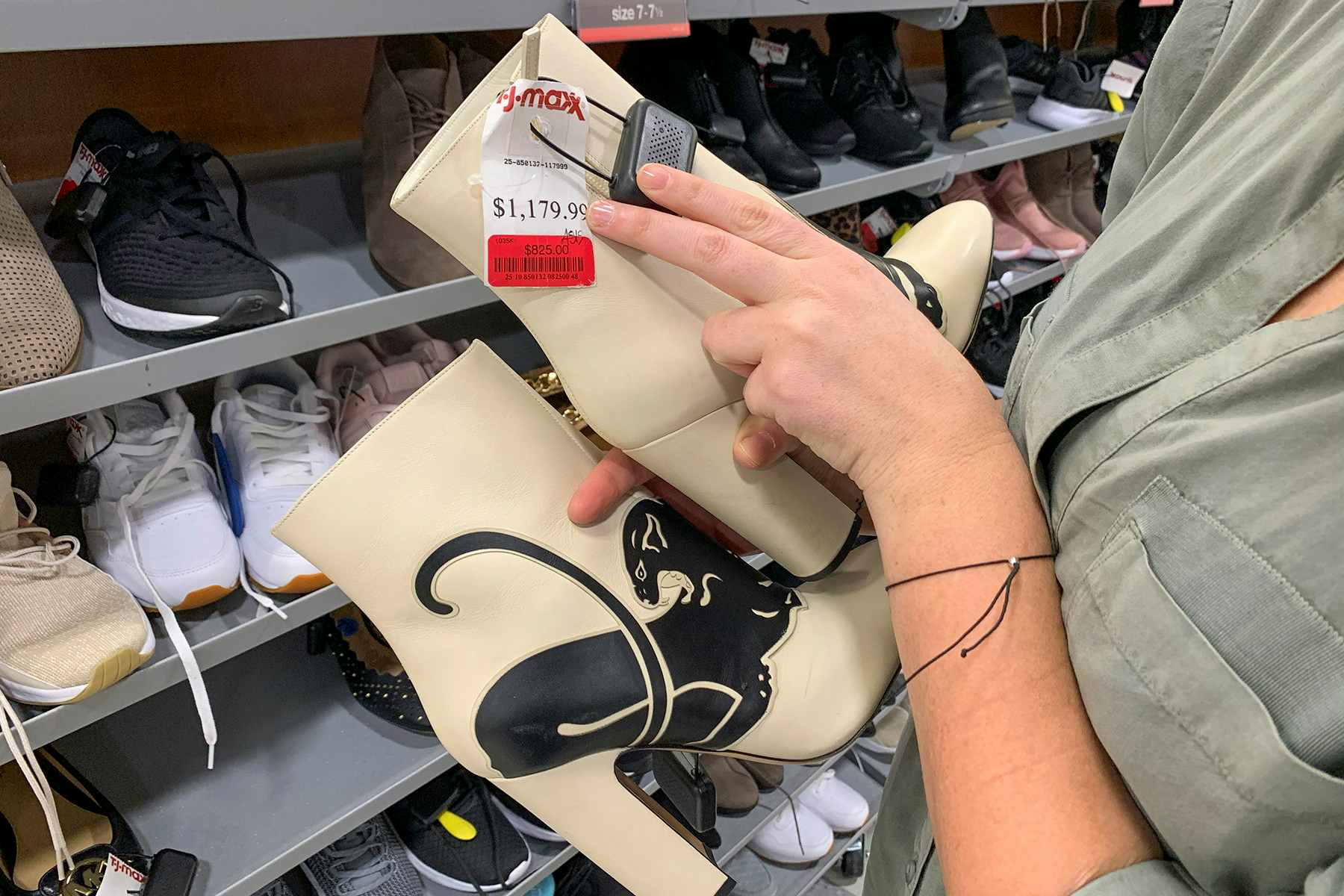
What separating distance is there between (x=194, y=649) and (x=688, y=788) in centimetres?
45

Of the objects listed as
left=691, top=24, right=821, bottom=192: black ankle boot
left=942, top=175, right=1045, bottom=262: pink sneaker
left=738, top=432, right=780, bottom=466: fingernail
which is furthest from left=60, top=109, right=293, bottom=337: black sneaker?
left=942, top=175, right=1045, bottom=262: pink sneaker

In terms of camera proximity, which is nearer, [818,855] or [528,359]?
[528,359]

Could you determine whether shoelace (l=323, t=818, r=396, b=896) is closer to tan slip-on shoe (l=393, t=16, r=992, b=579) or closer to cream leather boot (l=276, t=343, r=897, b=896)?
cream leather boot (l=276, t=343, r=897, b=896)

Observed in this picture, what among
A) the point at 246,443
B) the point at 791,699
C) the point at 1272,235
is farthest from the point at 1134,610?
the point at 246,443

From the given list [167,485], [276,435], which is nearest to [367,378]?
[276,435]

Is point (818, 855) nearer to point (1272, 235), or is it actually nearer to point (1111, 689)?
point (1111, 689)

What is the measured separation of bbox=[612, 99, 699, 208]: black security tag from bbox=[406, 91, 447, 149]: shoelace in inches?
16.5

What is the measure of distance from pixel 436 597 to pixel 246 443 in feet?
1.38

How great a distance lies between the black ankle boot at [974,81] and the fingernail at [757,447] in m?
1.01

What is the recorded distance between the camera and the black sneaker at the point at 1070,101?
1558 millimetres

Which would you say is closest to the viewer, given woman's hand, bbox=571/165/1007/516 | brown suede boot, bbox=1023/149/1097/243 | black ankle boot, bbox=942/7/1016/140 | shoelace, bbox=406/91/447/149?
woman's hand, bbox=571/165/1007/516

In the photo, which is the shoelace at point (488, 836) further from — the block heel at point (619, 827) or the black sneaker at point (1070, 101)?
the black sneaker at point (1070, 101)

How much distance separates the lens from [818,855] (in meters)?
1.50

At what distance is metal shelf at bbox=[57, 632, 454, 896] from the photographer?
0.86 m
